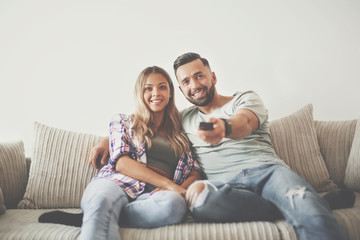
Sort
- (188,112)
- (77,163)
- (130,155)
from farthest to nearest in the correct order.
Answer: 1. (188,112)
2. (77,163)
3. (130,155)

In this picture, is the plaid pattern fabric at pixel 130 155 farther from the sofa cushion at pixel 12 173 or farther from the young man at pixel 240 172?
the sofa cushion at pixel 12 173

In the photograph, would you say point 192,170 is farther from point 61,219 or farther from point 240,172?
point 61,219

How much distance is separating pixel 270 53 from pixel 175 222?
1394 mm

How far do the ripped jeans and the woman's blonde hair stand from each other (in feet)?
1.38

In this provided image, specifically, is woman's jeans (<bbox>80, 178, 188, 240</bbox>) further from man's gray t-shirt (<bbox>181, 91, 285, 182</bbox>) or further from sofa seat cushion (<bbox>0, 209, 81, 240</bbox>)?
man's gray t-shirt (<bbox>181, 91, 285, 182</bbox>)

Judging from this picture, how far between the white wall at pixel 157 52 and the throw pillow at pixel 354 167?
0.44 metres

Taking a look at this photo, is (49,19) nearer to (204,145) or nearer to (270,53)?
(204,145)

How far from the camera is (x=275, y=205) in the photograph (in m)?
0.95

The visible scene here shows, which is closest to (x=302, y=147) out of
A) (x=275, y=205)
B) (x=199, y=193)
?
(x=275, y=205)

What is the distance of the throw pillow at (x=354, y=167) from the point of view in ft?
4.24

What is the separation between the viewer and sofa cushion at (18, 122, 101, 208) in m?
1.32

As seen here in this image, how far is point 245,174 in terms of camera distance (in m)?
1.11

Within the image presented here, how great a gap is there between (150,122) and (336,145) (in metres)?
1.13

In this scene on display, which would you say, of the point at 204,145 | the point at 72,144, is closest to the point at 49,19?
the point at 72,144
